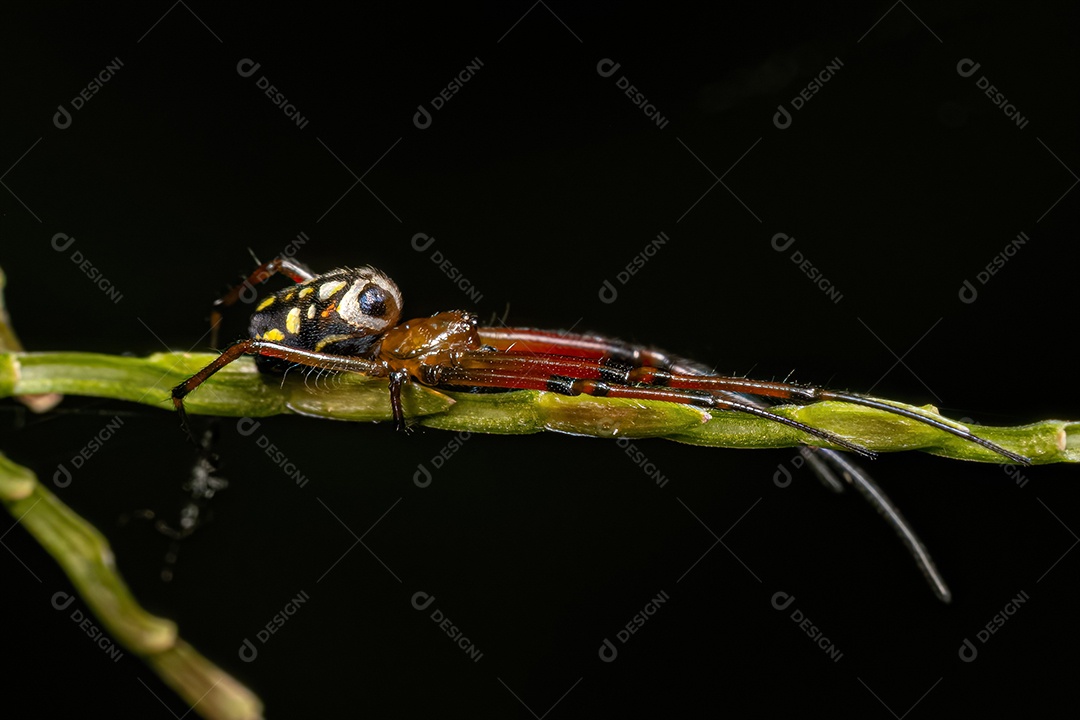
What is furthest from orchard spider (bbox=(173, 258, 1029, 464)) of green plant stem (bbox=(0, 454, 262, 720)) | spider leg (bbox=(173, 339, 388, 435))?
green plant stem (bbox=(0, 454, 262, 720))

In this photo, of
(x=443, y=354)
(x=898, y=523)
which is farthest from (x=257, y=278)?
(x=898, y=523)

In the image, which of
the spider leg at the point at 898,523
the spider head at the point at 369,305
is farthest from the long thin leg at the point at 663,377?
the spider leg at the point at 898,523

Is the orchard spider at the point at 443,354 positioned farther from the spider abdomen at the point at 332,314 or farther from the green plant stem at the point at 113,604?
the green plant stem at the point at 113,604

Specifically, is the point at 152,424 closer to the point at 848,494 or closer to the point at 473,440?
the point at 473,440

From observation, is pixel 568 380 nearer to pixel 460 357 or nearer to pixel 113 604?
pixel 460 357

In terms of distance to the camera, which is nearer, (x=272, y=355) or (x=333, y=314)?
(x=272, y=355)

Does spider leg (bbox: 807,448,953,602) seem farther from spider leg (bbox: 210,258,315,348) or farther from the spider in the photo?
spider leg (bbox: 210,258,315,348)

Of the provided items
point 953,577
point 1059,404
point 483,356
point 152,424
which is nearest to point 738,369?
point 483,356
